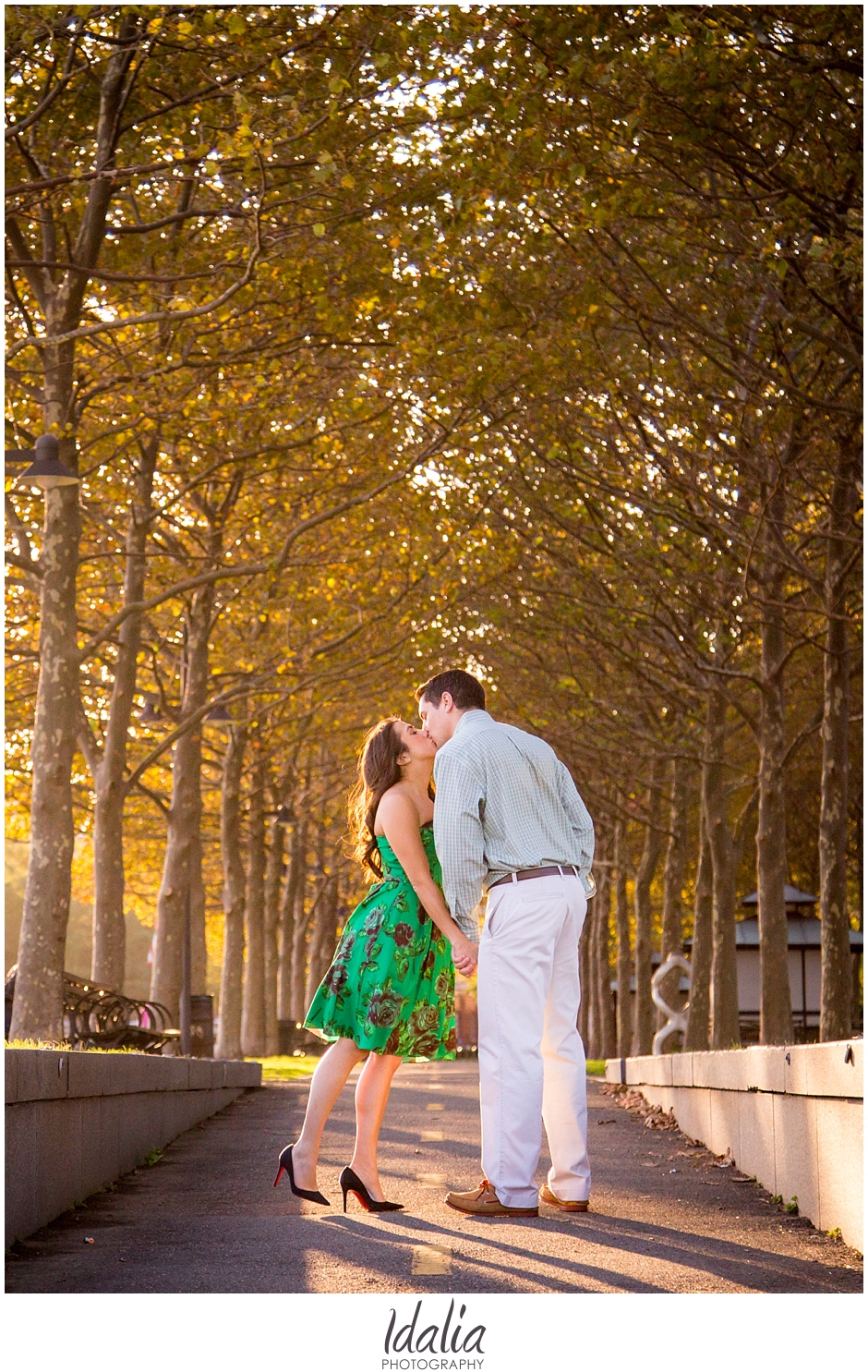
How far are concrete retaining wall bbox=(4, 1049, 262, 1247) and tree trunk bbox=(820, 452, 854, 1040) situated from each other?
16.6 ft

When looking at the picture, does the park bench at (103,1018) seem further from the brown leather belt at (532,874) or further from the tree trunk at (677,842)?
the tree trunk at (677,842)

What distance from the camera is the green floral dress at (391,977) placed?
6.17m

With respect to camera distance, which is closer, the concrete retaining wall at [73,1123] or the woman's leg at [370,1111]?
the concrete retaining wall at [73,1123]

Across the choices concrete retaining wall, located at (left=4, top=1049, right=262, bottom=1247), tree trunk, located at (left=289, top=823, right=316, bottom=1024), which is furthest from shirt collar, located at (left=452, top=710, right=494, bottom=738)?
tree trunk, located at (left=289, top=823, right=316, bottom=1024)

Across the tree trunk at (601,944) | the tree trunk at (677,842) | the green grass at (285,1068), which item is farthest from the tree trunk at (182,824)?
the tree trunk at (601,944)

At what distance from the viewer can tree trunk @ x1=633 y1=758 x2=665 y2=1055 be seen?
27016 millimetres

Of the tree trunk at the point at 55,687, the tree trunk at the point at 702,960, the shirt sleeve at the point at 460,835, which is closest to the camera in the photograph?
the shirt sleeve at the point at 460,835

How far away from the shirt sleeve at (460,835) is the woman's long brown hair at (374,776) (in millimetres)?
618

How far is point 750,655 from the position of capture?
74.6 feet

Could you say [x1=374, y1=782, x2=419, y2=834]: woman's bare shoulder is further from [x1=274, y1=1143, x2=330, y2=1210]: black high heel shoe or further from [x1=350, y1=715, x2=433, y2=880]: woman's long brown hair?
[x1=274, y1=1143, x2=330, y2=1210]: black high heel shoe

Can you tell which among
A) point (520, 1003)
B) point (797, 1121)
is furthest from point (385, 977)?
point (797, 1121)

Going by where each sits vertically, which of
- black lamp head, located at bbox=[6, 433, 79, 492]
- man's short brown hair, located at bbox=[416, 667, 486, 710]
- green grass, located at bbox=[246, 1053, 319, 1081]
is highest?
black lamp head, located at bbox=[6, 433, 79, 492]

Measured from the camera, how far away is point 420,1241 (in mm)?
5340
